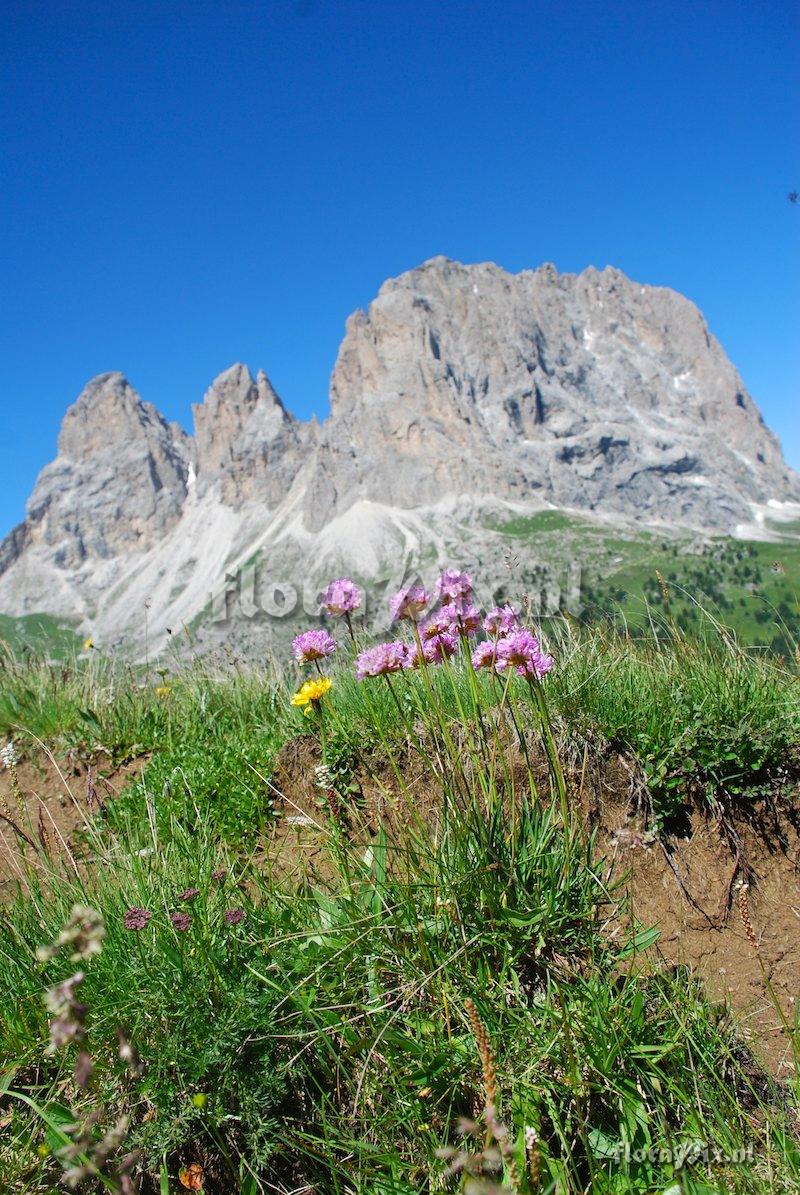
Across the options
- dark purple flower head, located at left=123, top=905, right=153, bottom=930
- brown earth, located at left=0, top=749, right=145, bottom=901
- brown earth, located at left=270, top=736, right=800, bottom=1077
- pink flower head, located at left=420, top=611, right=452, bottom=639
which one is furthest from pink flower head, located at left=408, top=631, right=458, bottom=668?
brown earth, located at left=0, top=749, right=145, bottom=901

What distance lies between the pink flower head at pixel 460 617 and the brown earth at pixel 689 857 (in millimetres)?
1264

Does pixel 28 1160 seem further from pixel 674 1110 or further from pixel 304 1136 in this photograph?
pixel 674 1110

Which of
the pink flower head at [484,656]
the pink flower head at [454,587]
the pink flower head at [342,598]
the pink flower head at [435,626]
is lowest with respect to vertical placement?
the pink flower head at [484,656]

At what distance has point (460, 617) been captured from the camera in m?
3.31

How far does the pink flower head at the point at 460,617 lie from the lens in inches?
130

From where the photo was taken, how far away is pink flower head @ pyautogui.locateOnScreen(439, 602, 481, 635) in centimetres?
330

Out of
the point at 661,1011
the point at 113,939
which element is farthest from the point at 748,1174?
the point at 113,939

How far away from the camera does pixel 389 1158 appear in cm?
239

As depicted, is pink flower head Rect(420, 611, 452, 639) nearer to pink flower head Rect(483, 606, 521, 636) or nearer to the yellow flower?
pink flower head Rect(483, 606, 521, 636)

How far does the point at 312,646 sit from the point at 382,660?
1.70 feet

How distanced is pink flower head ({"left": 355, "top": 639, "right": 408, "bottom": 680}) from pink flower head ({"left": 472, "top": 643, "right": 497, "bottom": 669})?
14.2 inches

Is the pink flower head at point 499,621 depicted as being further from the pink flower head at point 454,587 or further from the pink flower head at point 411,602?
the pink flower head at point 411,602

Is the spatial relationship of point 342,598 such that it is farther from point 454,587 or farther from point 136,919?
point 136,919

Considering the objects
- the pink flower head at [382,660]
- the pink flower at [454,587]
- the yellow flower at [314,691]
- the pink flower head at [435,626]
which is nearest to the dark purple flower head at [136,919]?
the yellow flower at [314,691]
